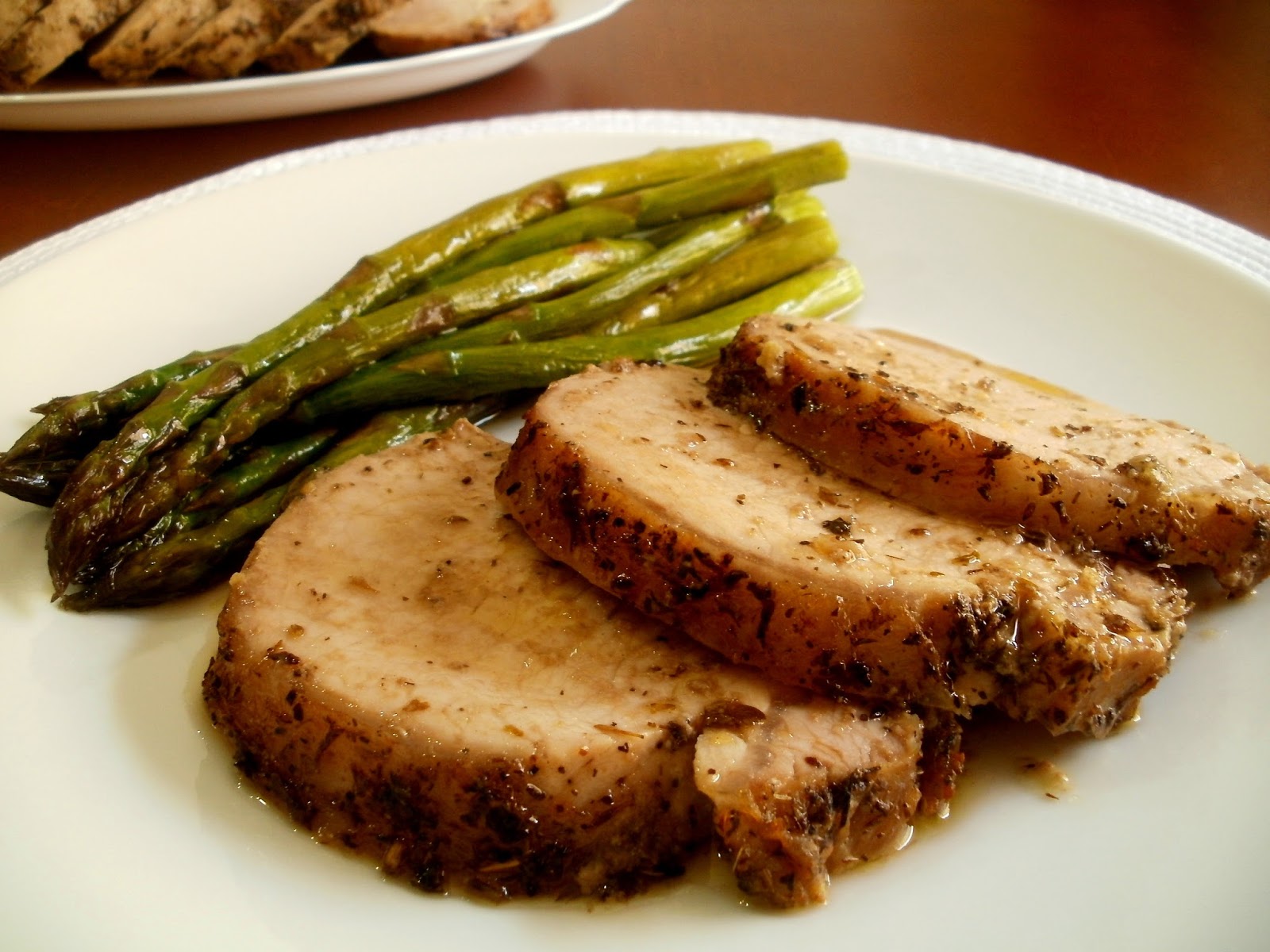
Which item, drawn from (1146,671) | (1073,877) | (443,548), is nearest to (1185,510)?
(1146,671)

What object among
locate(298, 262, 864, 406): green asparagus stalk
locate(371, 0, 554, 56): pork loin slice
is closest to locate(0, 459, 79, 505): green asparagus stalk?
locate(298, 262, 864, 406): green asparagus stalk

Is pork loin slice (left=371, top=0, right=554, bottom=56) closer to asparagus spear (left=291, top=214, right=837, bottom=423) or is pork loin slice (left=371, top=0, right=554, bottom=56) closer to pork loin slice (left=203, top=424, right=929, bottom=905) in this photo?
asparagus spear (left=291, top=214, right=837, bottom=423)

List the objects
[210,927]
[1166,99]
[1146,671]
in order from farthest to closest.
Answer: [1166,99], [1146,671], [210,927]

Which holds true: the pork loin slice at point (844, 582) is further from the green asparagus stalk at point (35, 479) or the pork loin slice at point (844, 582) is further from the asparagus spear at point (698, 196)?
the asparagus spear at point (698, 196)

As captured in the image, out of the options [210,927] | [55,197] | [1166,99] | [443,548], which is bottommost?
[1166,99]

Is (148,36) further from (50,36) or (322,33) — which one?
(322,33)

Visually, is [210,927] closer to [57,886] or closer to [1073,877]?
[57,886]
